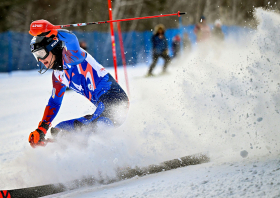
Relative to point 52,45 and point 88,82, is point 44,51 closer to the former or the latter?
point 52,45

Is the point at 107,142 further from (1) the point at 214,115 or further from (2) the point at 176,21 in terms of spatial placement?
(2) the point at 176,21

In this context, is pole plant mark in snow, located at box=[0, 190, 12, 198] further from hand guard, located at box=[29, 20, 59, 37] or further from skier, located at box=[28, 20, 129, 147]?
hand guard, located at box=[29, 20, 59, 37]

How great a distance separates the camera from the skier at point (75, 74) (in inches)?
101

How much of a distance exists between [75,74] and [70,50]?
0.82 ft

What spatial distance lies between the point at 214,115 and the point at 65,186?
149 cm

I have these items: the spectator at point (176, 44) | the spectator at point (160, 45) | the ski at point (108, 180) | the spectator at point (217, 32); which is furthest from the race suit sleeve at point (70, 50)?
the spectator at point (176, 44)

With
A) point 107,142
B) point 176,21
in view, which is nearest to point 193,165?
point 107,142

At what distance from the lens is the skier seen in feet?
8.43

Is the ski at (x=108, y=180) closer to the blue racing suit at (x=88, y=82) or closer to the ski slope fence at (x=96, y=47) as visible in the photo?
the blue racing suit at (x=88, y=82)

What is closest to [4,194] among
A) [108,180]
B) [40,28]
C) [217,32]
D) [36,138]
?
[36,138]

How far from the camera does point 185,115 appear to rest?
10.3ft

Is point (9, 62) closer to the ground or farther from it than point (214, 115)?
farther from it

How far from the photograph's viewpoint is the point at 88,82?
8.94 feet

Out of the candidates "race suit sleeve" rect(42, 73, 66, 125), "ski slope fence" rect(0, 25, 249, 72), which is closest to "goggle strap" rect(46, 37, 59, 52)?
"race suit sleeve" rect(42, 73, 66, 125)
